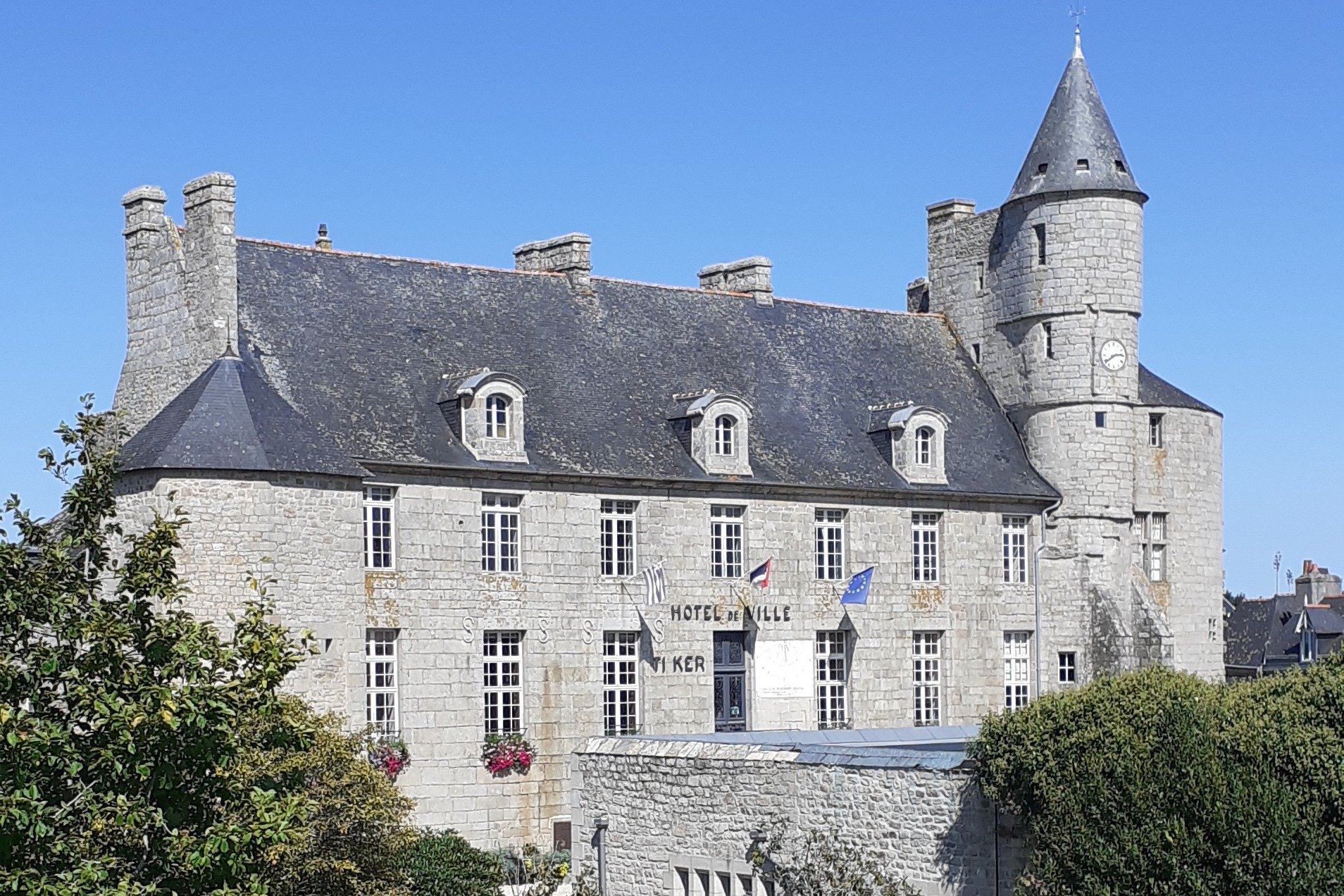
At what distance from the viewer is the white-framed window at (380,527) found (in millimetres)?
30875

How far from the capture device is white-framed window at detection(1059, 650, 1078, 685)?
3812 centimetres

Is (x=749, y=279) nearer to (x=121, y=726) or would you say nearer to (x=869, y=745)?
(x=869, y=745)

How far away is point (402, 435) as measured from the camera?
31625mm

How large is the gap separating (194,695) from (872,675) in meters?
22.6

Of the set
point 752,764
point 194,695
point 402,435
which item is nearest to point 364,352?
point 402,435

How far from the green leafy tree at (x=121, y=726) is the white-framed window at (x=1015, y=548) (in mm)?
23647

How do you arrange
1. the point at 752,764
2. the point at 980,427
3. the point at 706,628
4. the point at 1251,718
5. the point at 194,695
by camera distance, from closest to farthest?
the point at 194,695, the point at 1251,718, the point at 752,764, the point at 706,628, the point at 980,427

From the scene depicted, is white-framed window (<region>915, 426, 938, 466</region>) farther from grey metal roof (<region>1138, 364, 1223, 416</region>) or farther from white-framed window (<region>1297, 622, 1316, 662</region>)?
white-framed window (<region>1297, 622, 1316, 662</region>)

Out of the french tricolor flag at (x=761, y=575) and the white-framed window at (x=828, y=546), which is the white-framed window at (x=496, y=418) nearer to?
the french tricolor flag at (x=761, y=575)

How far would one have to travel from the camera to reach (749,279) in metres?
39.5

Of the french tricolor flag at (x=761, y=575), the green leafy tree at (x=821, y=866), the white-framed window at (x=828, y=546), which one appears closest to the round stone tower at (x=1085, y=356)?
the white-framed window at (x=828, y=546)

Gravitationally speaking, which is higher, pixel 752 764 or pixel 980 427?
pixel 980 427

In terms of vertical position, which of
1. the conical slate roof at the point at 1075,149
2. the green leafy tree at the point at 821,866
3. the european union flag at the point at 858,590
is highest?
the conical slate roof at the point at 1075,149

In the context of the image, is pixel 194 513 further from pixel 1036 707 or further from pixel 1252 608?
pixel 1252 608
